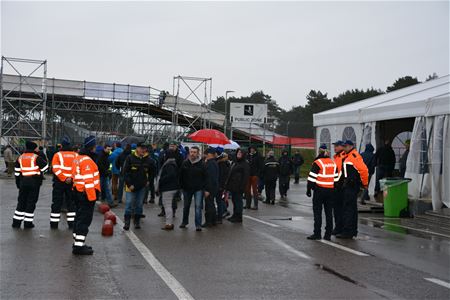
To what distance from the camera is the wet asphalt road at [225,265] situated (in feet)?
21.4

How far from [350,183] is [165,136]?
29.0 m

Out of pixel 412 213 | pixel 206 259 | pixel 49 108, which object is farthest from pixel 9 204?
pixel 49 108

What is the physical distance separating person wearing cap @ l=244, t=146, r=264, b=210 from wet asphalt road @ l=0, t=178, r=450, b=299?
12.8ft

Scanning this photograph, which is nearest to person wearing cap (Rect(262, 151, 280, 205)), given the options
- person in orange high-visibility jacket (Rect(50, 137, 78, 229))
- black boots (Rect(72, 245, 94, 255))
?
person in orange high-visibility jacket (Rect(50, 137, 78, 229))

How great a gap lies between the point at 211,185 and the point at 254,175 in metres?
4.98

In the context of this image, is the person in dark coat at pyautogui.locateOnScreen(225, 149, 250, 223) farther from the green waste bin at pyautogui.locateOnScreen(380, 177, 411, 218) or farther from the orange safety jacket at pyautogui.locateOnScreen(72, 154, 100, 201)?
the orange safety jacket at pyautogui.locateOnScreen(72, 154, 100, 201)

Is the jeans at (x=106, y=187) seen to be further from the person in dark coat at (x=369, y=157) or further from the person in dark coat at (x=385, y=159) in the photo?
the person in dark coat at (x=385, y=159)

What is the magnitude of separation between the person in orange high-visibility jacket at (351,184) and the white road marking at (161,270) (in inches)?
156

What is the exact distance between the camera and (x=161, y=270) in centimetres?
752

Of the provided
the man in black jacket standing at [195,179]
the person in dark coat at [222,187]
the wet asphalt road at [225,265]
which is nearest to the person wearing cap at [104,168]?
the wet asphalt road at [225,265]

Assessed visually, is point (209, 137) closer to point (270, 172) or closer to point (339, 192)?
point (270, 172)

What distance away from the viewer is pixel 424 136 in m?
15.0

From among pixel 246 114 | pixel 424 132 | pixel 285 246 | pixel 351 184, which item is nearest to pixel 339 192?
pixel 351 184

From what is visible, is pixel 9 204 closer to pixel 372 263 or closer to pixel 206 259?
pixel 206 259
